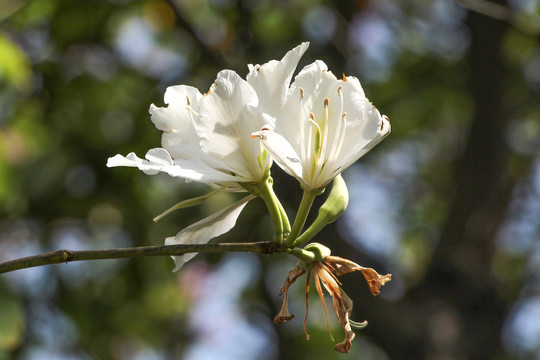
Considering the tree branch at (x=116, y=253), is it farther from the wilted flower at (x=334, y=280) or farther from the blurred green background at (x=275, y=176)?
the blurred green background at (x=275, y=176)

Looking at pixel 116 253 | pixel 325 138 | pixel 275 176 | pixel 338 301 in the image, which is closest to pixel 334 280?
pixel 338 301

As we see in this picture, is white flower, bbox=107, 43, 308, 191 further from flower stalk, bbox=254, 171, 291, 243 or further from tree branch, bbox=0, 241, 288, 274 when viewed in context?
tree branch, bbox=0, 241, 288, 274

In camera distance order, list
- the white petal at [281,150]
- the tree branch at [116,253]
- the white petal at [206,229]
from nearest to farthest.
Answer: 1. the tree branch at [116,253]
2. the white petal at [281,150]
3. the white petal at [206,229]

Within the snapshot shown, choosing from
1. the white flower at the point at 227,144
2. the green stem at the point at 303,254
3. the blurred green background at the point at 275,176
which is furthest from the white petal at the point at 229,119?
the blurred green background at the point at 275,176

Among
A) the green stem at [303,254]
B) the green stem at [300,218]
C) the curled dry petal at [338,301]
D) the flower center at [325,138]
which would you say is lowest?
the curled dry petal at [338,301]

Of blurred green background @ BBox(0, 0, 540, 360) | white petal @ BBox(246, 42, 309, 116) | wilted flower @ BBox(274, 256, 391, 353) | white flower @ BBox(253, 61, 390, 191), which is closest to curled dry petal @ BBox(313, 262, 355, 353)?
wilted flower @ BBox(274, 256, 391, 353)

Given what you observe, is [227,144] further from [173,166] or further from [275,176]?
[275,176]

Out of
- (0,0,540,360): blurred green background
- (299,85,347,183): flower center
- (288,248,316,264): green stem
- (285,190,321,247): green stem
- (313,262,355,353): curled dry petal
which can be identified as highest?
(299,85,347,183): flower center

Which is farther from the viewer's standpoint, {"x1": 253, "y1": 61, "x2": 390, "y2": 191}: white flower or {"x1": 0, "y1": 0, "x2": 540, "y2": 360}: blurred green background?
{"x1": 0, "y1": 0, "x2": 540, "y2": 360}: blurred green background
